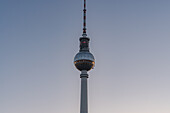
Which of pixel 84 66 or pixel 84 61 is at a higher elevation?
pixel 84 61

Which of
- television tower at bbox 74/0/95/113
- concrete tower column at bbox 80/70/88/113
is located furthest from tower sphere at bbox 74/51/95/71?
concrete tower column at bbox 80/70/88/113

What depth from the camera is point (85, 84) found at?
11644 centimetres

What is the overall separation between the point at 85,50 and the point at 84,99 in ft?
85.7

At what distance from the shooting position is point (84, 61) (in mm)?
112938

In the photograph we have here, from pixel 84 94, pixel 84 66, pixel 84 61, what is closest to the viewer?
pixel 84 61

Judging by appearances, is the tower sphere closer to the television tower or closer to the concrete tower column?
the television tower

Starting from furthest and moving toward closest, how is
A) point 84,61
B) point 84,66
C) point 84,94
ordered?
point 84,94
point 84,66
point 84,61

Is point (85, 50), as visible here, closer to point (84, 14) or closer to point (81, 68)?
point (81, 68)

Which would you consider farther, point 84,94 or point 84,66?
point 84,94

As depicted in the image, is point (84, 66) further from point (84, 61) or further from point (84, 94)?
point (84, 94)

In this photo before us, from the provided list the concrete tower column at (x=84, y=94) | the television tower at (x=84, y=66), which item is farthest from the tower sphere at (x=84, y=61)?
the concrete tower column at (x=84, y=94)

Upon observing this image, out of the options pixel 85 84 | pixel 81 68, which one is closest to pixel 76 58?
pixel 81 68

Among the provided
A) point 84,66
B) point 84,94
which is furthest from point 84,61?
point 84,94

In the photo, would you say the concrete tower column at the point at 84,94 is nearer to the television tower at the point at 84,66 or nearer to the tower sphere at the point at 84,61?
the television tower at the point at 84,66
